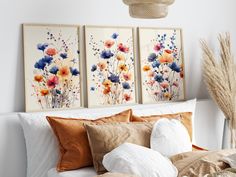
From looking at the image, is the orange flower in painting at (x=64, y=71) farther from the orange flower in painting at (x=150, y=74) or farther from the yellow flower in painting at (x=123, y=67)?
the orange flower in painting at (x=150, y=74)

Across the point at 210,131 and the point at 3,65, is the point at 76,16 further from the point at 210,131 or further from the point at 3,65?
the point at 210,131

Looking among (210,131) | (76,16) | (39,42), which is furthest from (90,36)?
(210,131)

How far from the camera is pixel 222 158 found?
2512 millimetres

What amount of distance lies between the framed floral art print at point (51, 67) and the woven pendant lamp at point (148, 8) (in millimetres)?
549

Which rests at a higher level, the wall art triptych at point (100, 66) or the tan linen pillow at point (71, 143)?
the wall art triptych at point (100, 66)

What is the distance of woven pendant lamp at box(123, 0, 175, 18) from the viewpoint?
291 centimetres

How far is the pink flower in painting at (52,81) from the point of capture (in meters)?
3.17

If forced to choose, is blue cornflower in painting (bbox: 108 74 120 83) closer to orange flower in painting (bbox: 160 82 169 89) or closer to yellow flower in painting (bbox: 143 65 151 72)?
yellow flower in painting (bbox: 143 65 151 72)

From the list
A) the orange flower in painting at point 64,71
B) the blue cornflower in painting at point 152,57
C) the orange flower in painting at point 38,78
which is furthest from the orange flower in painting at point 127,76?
the orange flower in painting at point 38,78

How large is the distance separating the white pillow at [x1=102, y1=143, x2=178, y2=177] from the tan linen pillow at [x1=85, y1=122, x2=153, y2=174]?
6.1 inches

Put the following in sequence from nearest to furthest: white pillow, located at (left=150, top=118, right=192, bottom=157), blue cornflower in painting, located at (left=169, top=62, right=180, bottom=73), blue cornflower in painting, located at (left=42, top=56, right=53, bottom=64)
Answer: white pillow, located at (left=150, top=118, right=192, bottom=157)
blue cornflower in painting, located at (left=42, top=56, right=53, bottom=64)
blue cornflower in painting, located at (left=169, top=62, right=180, bottom=73)

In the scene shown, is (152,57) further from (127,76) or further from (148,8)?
(148,8)

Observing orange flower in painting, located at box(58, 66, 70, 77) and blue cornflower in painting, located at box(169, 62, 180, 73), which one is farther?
blue cornflower in painting, located at box(169, 62, 180, 73)

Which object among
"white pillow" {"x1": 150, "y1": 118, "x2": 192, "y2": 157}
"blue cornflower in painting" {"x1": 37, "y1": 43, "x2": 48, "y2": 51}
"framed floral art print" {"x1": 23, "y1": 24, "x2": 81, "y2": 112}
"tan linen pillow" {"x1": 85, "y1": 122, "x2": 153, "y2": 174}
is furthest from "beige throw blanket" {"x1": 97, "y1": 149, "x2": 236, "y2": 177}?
"blue cornflower in painting" {"x1": 37, "y1": 43, "x2": 48, "y2": 51}
